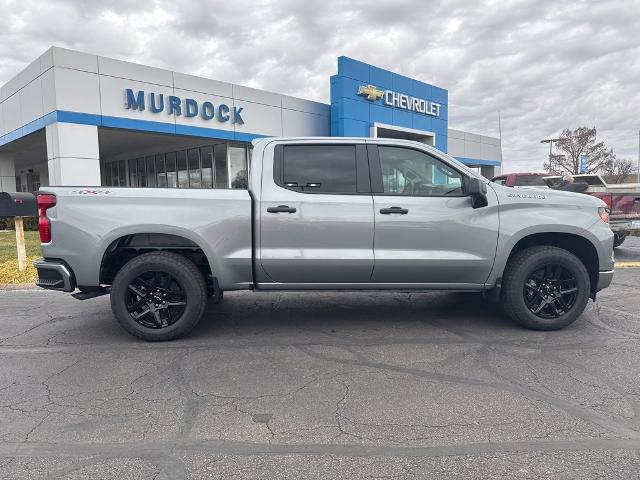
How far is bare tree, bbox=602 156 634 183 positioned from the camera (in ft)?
173

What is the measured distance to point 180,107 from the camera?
1706 cm

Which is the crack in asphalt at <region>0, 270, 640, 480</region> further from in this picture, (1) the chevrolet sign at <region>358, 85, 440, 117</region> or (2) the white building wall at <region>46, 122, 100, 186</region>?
(1) the chevrolet sign at <region>358, 85, 440, 117</region>

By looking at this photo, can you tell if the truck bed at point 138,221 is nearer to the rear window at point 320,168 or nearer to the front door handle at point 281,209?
the front door handle at point 281,209

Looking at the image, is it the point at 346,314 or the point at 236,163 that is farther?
the point at 236,163

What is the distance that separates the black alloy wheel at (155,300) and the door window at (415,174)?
2.37m

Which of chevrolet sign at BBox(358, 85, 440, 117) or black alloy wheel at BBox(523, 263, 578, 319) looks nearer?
black alloy wheel at BBox(523, 263, 578, 319)

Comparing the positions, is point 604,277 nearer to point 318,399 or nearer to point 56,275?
point 318,399

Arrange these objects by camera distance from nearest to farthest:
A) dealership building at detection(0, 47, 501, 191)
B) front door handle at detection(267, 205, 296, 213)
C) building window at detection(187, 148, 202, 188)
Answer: front door handle at detection(267, 205, 296, 213) < dealership building at detection(0, 47, 501, 191) < building window at detection(187, 148, 202, 188)

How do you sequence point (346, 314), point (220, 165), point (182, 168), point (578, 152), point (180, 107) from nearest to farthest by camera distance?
1. point (346, 314)
2. point (180, 107)
3. point (220, 165)
4. point (182, 168)
5. point (578, 152)

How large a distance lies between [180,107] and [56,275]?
1385cm

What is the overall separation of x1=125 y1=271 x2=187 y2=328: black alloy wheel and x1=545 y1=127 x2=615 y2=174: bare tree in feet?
194

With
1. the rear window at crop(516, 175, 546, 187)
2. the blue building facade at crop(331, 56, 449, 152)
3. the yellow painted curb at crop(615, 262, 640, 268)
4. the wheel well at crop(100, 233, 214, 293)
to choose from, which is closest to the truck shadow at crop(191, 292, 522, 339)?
the wheel well at crop(100, 233, 214, 293)

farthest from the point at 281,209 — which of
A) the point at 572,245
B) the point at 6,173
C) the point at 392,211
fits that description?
Result: the point at 6,173

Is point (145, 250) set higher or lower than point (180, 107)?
lower
